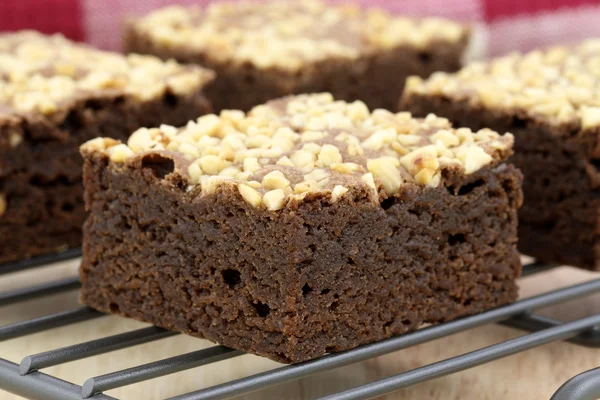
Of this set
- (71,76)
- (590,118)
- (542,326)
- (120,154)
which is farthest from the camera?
(71,76)

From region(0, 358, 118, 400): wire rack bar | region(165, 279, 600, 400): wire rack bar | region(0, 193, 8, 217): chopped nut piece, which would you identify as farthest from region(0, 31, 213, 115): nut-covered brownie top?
region(165, 279, 600, 400): wire rack bar

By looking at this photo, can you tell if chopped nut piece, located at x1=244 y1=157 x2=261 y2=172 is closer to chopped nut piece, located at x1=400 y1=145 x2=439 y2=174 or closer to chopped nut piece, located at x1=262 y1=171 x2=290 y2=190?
chopped nut piece, located at x1=262 y1=171 x2=290 y2=190

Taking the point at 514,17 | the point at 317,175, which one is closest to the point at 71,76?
the point at 317,175

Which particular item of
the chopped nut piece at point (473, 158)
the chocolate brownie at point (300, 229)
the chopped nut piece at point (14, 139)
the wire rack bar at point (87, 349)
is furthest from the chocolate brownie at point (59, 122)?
the chopped nut piece at point (473, 158)

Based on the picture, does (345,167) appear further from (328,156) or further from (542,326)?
(542,326)

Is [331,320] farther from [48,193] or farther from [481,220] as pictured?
[48,193]

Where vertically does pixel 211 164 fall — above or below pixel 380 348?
above

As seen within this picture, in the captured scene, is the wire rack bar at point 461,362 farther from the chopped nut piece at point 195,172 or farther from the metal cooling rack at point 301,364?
the chopped nut piece at point 195,172
